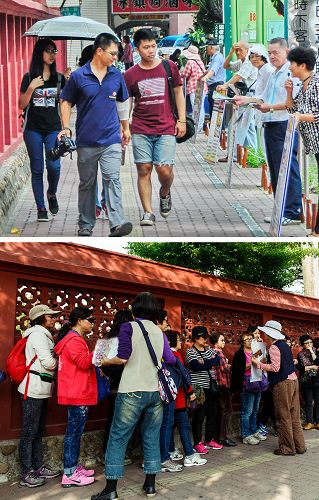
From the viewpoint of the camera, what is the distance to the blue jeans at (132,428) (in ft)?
21.5

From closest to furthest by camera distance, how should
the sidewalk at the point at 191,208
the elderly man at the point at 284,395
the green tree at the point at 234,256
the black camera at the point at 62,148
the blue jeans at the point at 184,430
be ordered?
1. the blue jeans at the point at 184,430
2. the elderly man at the point at 284,395
3. the black camera at the point at 62,148
4. the sidewalk at the point at 191,208
5. the green tree at the point at 234,256

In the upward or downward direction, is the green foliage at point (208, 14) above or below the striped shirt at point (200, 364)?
above

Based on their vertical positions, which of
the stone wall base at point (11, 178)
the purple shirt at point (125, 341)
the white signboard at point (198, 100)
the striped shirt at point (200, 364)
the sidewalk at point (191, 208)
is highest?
the white signboard at point (198, 100)

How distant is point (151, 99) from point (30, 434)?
4.20 meters

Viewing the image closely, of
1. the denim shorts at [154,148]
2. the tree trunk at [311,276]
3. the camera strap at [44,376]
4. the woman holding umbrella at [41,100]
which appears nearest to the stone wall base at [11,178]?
the woman holding umbrella at [41,100]

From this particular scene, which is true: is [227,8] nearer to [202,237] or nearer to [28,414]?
[202,237]

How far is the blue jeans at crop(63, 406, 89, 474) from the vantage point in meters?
6.85

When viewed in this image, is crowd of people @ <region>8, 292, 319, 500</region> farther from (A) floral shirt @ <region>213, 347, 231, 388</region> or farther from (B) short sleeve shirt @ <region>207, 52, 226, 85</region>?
(B) short sleeve shirt @ <region>207, 52, 226, 85</region>

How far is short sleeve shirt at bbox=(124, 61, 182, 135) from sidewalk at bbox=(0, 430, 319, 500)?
11.7ft

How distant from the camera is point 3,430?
6.93 meters

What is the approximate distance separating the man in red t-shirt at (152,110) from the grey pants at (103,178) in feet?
2.73

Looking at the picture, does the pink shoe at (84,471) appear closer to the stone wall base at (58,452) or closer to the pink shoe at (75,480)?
the pink shoe at (75,480)

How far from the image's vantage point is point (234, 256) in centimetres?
1891

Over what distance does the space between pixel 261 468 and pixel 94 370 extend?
1.89m
